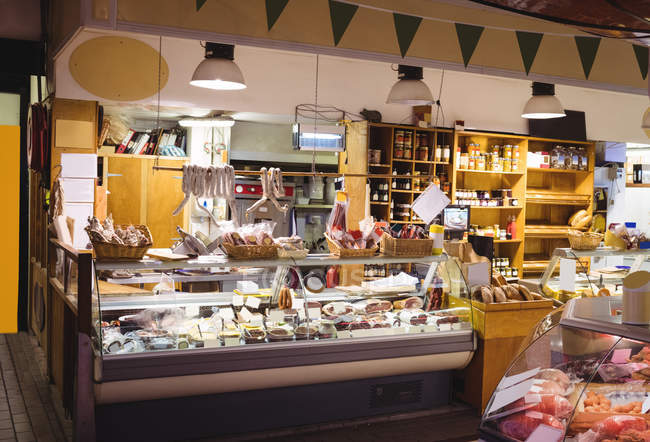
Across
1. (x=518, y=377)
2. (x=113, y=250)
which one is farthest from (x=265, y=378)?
(x=518, y=377)

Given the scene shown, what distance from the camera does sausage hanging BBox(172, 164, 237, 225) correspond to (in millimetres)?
4602

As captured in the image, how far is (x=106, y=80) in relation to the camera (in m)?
6.88

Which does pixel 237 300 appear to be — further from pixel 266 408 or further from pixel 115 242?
pixel 115 242

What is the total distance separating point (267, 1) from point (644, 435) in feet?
10.4

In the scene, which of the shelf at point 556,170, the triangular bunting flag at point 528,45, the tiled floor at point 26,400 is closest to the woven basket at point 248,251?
the tiled floor at point 26,400

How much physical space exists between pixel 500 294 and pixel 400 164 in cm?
419

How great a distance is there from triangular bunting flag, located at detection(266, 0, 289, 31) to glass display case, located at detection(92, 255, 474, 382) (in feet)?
5.24

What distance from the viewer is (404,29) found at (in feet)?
14.3

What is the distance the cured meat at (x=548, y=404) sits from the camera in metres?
2.61

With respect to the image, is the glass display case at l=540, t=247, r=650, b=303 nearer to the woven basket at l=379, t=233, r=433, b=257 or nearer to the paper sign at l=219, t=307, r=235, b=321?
the woven basket at l=379, t=233, r=433, b=257

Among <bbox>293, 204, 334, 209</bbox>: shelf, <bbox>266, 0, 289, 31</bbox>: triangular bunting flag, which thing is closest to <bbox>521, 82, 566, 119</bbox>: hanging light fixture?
<bbox>266, 0, 289, 31</bbox>: triangular bunting flag

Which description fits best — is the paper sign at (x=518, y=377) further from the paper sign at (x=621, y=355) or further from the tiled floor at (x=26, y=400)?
the tiled floor at (x=26, y=400)

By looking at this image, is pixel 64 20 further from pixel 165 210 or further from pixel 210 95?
pixel 165 210

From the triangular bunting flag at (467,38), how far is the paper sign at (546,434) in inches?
114
